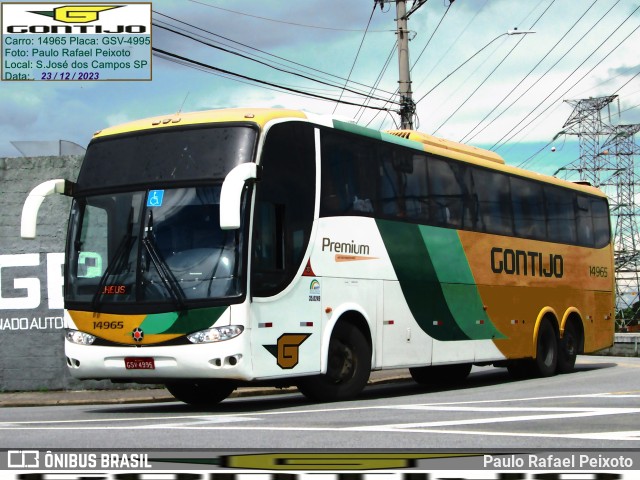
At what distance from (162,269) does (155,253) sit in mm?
225

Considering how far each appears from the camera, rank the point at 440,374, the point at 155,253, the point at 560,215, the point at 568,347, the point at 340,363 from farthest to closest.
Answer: the point at 568,347 → the point at 560,215 → the point at 440,374 → the point at 340,363 → the point at 155,253

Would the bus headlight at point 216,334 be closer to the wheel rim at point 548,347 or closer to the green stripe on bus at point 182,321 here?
the green stripe on bus at point 182,321

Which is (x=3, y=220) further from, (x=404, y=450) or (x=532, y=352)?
(x=404, y=450)

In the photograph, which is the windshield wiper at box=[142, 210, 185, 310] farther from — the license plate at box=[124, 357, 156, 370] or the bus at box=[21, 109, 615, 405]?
the license plate at box=[124, 357, 156, 370]

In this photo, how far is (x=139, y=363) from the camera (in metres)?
13.1

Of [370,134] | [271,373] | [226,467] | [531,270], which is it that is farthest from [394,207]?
[226,467]

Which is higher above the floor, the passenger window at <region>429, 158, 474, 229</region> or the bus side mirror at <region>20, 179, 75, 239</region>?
the passenger window at <region>429, 158, 474, 229</region>

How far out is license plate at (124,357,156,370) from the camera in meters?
13.0

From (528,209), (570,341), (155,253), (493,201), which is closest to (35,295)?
(155,253)

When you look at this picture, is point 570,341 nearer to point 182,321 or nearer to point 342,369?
point 342,369

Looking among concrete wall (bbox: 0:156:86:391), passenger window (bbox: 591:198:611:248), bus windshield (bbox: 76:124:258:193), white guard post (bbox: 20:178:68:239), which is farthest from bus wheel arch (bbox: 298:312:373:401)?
passenger window (bbox: 591:198:611:248)

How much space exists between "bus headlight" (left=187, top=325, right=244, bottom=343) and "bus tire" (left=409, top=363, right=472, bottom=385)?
8.09 meters

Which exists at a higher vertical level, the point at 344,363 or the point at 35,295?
the point at 35,295

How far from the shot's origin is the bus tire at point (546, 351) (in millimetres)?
20797
